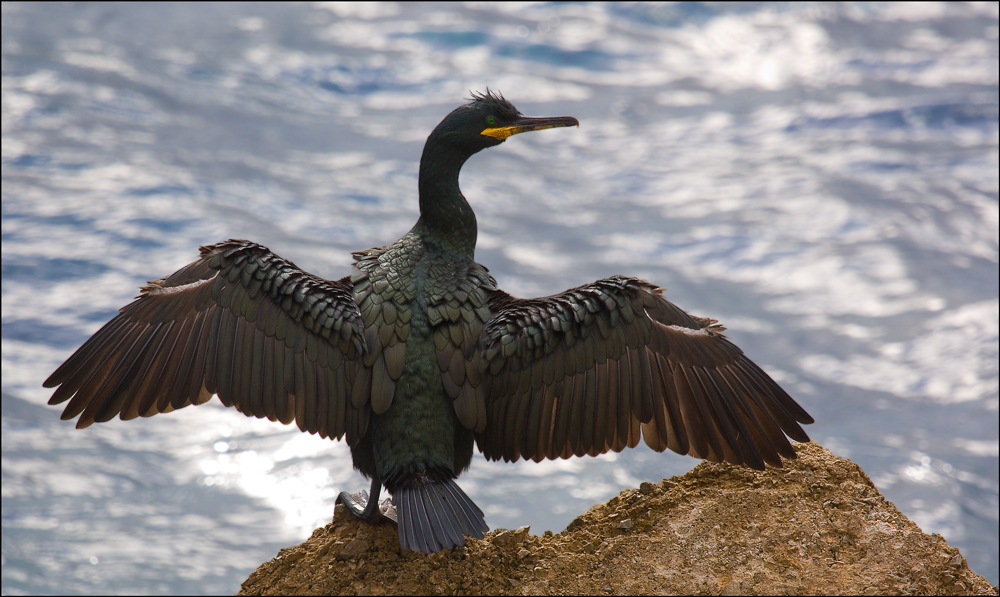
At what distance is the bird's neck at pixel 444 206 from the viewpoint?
7.12 meters

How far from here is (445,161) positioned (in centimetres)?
725

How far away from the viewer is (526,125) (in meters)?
7.45

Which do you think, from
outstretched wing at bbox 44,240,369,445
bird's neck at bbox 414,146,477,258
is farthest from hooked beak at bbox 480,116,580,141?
outstretched wing at bbox 44,240,369,445

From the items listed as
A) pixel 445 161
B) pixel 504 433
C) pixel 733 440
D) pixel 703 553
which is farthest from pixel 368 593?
pixel 445 161

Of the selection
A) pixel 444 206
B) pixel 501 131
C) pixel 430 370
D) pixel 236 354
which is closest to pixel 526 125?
pixel 501 131

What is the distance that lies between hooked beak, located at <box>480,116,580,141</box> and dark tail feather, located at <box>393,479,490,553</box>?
9.34ft

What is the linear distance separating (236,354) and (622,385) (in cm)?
258

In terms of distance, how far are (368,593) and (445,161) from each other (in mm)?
3237

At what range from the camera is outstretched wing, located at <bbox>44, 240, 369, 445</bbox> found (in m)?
6.21

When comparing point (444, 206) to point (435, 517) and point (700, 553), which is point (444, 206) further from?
point (700, 553)

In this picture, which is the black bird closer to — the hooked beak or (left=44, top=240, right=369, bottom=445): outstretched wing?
(left=44, top=240, right=369, bottom=445): outstretched wing

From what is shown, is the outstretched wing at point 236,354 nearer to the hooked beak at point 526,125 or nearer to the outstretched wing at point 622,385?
the outstretched wing at point 622,385

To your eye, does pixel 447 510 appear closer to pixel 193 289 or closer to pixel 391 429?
pixel 391 429

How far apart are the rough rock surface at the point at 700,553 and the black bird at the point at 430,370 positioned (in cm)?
35
